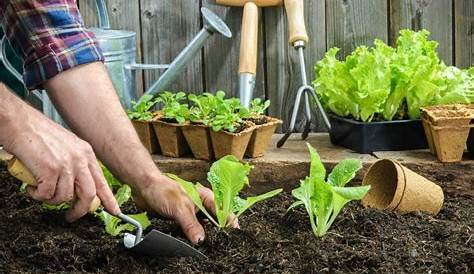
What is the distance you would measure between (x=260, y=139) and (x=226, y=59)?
0.68m

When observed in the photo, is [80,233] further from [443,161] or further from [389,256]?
[443,161]

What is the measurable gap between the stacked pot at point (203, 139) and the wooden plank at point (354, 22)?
654mm

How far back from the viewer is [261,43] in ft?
10.9

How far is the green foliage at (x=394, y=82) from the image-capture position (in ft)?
9.11

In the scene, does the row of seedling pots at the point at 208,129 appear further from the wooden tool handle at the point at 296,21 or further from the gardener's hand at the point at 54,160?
the gardener's hand at the point at 54,160

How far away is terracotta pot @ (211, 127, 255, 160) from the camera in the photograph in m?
2.67

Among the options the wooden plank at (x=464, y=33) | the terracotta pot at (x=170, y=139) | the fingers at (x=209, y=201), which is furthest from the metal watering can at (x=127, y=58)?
the fingers at (x=209, y=201)

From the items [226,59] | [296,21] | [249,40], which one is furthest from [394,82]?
[226,59]

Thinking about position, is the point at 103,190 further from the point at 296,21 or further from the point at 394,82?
the point at 296,21

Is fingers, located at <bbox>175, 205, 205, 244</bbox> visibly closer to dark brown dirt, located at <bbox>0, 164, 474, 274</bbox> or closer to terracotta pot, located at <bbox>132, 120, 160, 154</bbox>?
dark brown dirt, located at <bbox>0, 164, 474, 274</bbox>

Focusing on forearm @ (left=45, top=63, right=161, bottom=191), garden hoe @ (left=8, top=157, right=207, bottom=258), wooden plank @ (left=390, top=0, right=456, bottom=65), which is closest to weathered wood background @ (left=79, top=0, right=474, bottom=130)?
wooden plank @ (left=390, top=0, right=456, bottom=65)

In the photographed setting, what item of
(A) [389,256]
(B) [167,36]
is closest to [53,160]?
(A) [389,256]

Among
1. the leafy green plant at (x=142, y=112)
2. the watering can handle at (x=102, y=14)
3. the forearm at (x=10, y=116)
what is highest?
the watering can handle at (x=102, y=14)

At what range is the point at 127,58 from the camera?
10.0 feet
